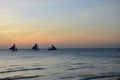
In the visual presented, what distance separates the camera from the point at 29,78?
36.2 metres

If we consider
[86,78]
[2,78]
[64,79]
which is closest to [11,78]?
[2,78]

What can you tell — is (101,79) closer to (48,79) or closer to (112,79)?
(112,79)

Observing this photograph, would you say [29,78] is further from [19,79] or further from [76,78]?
[76,78]

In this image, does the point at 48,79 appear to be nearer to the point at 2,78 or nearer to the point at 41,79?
the point at 41,79

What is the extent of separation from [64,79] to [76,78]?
196cm

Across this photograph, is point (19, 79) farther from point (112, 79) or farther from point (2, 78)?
point (112, 79)

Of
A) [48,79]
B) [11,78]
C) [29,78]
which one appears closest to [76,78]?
[48,79]

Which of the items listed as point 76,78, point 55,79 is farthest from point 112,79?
point 55,79

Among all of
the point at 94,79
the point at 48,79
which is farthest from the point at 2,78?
the point at 94,79

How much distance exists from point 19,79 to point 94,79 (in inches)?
399

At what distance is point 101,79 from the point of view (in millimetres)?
34938

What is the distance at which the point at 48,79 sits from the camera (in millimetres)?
34625

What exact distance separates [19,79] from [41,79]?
3.04m

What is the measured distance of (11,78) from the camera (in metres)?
36.3
